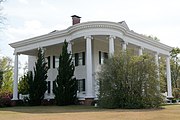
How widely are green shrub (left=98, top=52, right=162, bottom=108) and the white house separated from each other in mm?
2570

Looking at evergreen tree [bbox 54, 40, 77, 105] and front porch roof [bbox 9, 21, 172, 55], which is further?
front porch roof [bbox 9, 21, 172, 55]

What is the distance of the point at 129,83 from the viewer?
21.7 m

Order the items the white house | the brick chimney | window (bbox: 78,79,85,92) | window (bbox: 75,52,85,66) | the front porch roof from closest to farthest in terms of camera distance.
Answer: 1. the white house
2. the front porch roof
3. window (bbox: 78,79,85,92)
4. window (bbox: 75,52,85,66)
5. the brick chimney

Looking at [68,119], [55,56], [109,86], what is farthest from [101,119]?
[55,56]

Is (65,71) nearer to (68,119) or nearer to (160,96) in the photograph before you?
(160,96)

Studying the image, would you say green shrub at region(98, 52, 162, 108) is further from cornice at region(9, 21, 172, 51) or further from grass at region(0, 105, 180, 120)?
cornice at region(9, 21, 172, 51)

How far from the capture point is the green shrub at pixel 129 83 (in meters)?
21.2

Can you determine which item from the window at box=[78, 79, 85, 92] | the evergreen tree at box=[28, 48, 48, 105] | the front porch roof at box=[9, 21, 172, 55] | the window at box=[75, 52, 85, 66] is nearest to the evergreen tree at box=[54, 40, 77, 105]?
the front porch roof at box=[9, 21, 172, 55]

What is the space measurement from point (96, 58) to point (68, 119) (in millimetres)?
18274

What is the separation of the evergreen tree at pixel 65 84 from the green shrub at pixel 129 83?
4.88 meters

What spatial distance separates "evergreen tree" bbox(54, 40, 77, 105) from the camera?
26.0m

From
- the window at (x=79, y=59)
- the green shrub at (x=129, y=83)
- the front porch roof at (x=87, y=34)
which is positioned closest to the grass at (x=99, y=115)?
the green shrub at (x=129, y=83)

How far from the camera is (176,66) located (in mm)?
57875

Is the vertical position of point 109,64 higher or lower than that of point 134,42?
lower
